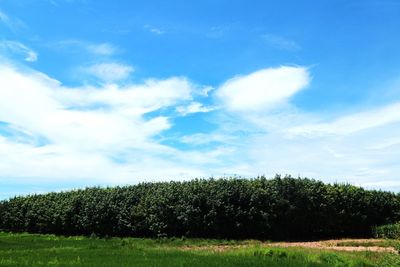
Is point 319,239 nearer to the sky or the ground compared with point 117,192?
nearer to the ground

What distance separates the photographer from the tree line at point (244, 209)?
27.8 m

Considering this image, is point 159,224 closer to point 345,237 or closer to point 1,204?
point 345,237

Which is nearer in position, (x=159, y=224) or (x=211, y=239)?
(x=211, y=239)

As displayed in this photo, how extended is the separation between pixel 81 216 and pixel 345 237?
17.2m

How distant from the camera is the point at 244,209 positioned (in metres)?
27.8

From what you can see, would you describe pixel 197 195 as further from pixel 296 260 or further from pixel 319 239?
pixel 296 260

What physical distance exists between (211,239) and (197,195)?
2.71m

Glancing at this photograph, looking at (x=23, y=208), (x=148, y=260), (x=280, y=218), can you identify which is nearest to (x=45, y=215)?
(x=23, y=208)

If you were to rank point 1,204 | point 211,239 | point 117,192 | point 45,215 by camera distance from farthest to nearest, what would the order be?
1. point 1,204
2. point 45,215
3. point 117,192
4. point 211,239

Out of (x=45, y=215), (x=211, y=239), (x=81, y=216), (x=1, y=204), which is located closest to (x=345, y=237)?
(x=211, y=239)

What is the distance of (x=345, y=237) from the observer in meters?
29.6

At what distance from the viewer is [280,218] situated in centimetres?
2809

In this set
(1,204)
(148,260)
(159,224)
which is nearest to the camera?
(148,260)

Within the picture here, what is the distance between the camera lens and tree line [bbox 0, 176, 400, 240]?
1093 inches
